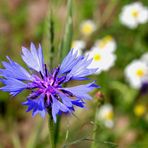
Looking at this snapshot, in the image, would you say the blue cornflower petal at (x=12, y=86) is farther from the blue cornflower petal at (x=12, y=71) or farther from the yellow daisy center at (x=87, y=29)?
the yellow daisy center at (x=87, y=29)

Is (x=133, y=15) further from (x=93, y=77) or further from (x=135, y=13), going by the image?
(x=93, y=77)

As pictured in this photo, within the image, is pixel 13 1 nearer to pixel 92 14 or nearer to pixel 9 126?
pixel 92 14

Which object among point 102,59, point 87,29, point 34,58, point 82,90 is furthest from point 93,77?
point 82,90

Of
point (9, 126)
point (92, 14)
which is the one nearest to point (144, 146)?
point (9, 126)

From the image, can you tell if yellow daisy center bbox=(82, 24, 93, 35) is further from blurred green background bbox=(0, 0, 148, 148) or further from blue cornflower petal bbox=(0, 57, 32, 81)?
blue cornflower petal bbox=(0, 57, 32, 81)

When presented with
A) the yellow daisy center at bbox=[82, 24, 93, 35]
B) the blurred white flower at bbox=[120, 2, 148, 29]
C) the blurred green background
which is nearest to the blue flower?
the blurred green background

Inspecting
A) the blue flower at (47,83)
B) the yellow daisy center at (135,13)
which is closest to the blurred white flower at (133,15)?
the yellow daisy center at (135,13)

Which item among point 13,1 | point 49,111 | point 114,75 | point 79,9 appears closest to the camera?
point 49,111
